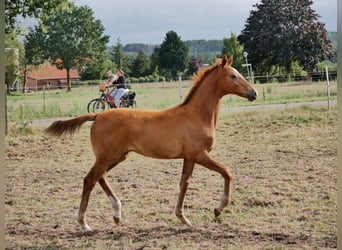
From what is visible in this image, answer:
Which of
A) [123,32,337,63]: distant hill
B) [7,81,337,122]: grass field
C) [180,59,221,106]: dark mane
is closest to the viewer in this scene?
[180,59,221,106]: dark mane

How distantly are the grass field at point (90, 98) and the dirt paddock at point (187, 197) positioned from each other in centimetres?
Answer: 69

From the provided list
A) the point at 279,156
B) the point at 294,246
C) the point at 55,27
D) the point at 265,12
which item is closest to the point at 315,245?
the point at 294,246

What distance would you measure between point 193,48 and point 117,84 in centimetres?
95

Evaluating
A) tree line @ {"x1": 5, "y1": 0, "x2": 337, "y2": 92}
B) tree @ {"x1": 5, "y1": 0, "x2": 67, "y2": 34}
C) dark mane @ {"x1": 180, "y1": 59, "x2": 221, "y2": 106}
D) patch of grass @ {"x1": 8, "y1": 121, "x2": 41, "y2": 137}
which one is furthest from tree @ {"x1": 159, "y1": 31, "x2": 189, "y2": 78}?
patch of grass @ {"x1": 8, "y1": 121, "x2": 41, "y2": 137}

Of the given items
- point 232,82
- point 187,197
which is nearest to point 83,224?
point 187,197

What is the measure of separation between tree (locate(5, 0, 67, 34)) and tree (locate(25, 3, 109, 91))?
81 cm

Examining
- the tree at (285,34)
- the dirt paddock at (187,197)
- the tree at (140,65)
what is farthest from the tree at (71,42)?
the tree at (285,34)

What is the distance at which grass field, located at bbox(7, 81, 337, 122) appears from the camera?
8734 mm

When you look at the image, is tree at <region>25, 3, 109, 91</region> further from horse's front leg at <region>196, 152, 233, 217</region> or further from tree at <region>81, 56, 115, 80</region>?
horse's front leg at <region>196, 152, 233, 217</region>

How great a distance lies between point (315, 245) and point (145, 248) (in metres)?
1.40

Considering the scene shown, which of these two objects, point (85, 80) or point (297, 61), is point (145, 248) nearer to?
point (297, 61)

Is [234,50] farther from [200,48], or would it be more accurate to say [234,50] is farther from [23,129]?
[23,129]

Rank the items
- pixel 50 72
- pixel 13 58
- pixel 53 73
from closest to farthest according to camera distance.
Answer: pixel 13 58, pixel 53 73, pixel 50 72

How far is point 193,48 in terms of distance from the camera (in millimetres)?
5746
